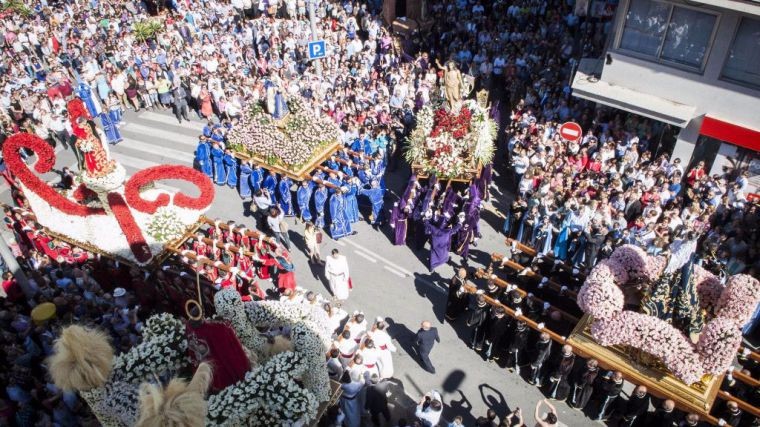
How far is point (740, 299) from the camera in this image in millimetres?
8992

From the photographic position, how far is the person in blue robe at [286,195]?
50.4 ft

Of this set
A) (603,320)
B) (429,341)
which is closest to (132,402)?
(429,341)

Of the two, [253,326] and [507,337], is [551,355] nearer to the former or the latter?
[507,337]

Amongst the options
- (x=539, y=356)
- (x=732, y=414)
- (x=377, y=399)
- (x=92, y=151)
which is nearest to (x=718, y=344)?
(x=732, y=414)

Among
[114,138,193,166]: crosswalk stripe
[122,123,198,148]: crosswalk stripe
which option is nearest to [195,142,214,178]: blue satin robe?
[114,138,193,166]: crosswalk stripe

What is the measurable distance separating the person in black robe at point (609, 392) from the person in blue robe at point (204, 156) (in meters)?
12.3

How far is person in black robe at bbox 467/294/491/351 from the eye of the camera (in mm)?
11008

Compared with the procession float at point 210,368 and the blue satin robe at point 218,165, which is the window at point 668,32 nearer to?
the blue satin robe at point 218,165

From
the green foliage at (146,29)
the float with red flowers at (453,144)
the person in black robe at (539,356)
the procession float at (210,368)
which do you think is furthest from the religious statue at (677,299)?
Result: the green foliage at (146,29)

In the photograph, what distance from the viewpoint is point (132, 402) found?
21.7ft

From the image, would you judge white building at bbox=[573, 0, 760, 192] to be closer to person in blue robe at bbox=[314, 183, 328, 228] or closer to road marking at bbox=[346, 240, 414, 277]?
road marking at bbox=[346, 240, 414, 277]

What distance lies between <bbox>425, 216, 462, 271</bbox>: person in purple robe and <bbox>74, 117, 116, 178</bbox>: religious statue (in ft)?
24.4

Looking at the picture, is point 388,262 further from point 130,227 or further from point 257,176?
point 130,227

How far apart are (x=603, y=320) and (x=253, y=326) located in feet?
19.8
